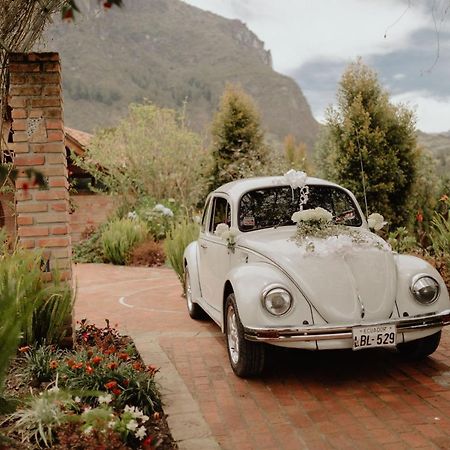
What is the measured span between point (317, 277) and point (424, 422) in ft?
4.05

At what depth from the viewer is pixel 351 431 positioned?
342cm

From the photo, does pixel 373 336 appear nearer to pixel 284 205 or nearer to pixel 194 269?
pixel 284 205

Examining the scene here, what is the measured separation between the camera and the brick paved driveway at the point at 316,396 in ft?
11.0

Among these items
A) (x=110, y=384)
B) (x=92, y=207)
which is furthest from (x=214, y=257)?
(x=92, y=207)

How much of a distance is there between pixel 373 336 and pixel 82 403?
2.12m

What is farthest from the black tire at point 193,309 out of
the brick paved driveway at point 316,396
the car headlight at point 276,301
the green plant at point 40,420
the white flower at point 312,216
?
the green plant at point 40,420

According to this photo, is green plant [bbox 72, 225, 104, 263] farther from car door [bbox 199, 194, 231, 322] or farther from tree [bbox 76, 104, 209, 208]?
car door [bbox 199, 194, 231, 322]

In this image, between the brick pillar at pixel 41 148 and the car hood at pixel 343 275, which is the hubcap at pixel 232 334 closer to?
the car hood at pixel 343 275

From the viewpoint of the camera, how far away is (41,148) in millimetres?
4434

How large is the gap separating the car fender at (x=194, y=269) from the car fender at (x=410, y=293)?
260 cm

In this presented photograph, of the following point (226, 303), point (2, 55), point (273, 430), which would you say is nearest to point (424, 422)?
point (273, 430)

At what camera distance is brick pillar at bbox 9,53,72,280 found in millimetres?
4371

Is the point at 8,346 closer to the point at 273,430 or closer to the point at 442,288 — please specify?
the point at 273,430

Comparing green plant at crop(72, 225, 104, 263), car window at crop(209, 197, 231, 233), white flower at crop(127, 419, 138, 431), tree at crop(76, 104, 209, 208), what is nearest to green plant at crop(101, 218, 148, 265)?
green plant at crop(72, 225, 104, 263)
